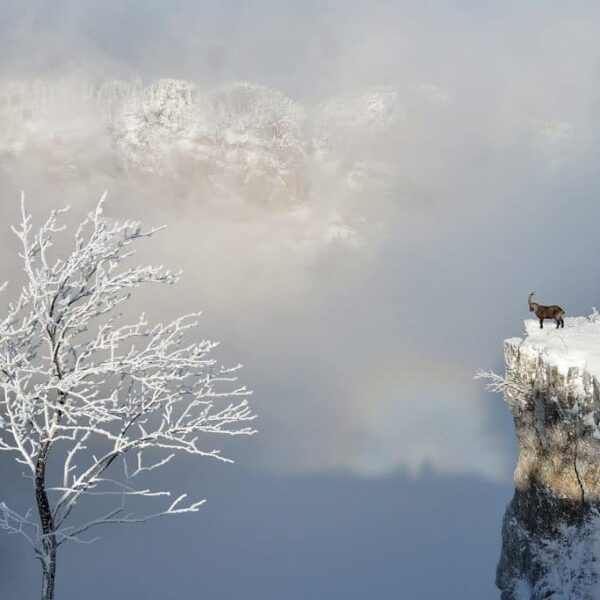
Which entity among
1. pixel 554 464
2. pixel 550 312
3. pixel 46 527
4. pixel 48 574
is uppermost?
pixel 550 312

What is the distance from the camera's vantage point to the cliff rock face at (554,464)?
76.2 feet

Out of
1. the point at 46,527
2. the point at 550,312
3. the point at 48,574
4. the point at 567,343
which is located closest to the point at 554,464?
the point at 567,343

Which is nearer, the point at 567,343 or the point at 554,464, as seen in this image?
the point at 554,464

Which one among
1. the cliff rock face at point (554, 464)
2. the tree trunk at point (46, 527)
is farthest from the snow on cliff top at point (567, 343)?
the tree trunk at point (46, 527)

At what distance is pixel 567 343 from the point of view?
2570 centimetres

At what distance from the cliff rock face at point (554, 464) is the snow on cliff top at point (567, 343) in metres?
0.04

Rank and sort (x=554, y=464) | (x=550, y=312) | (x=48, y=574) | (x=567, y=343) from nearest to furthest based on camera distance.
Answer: (x=48, y=574)
(x=554, y=464)
(x=567, y=343)
(x=550, y=312)

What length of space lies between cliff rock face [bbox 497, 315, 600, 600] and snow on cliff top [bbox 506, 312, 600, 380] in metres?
0.04

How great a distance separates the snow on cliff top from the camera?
79.0ft

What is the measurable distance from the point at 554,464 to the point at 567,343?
17.0 feet

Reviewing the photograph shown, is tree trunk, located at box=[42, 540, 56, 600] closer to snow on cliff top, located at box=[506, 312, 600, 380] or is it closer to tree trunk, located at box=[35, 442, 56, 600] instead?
tree trunk, located at box=[35, 442, 56, 600]

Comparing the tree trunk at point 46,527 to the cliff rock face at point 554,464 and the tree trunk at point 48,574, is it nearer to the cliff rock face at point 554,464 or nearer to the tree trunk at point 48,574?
the tree trunk at point 48,574

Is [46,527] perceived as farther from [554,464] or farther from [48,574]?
[554,464]

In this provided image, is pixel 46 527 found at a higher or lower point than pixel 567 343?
lower
